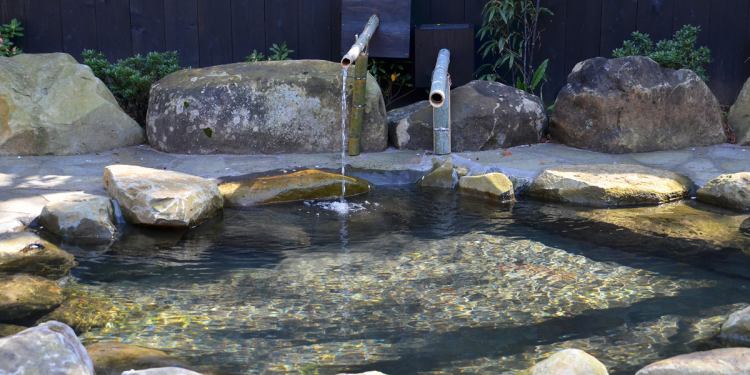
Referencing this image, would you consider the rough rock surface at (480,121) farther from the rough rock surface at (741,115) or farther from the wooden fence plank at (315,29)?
the rough rock surface at (741,115)

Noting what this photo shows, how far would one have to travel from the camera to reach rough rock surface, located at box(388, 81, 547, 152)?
7293 millimetres

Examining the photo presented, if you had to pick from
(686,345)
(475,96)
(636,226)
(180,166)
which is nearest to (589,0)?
(475,96)

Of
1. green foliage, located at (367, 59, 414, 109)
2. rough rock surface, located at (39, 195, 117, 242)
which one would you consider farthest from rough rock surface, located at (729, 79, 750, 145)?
rough rock surface, located at (39, 195, 117, 242)

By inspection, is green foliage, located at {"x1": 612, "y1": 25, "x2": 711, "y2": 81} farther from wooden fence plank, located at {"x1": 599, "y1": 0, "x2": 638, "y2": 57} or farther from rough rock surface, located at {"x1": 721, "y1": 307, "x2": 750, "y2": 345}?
rough rock surface, located at {"x1": 721, "y1": 307, "x2": 750, "y2": 345}

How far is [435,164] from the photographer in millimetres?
6863

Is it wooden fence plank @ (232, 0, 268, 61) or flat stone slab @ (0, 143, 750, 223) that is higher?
wooden fence plank @ (232, 0, 268, 61)

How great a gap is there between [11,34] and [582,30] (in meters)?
5.19

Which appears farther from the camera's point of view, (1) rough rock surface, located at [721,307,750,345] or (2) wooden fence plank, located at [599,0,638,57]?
(2) wooden fence plank, located at [599,0,638,57]

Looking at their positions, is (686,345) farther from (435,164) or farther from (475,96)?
(475,96)

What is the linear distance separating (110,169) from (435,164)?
2.36m

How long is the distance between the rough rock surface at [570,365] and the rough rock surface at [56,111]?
4959 mm

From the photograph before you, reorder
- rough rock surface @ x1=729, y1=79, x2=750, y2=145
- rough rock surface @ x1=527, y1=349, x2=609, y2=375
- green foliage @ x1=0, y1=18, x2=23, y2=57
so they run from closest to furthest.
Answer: rough rock surface @ x1=527, y1=349, x2=609, y2=375 < rough rock surface @ x1=729, y1=79, x2=750, y2=145 < green foliage @ x1=0, y1=18, x2=23, y2=57

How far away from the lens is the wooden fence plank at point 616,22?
823 centimetres

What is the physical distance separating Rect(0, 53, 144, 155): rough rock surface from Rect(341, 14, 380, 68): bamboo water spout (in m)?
1.99
